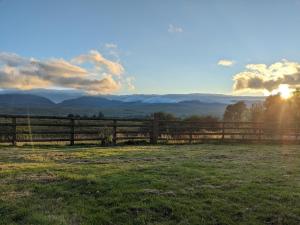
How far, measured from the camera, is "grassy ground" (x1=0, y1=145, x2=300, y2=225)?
604 cm

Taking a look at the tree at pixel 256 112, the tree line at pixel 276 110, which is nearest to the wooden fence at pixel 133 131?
the tree line at pixel 276 110

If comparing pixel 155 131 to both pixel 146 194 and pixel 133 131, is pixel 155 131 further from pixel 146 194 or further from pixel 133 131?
pixel 146 194

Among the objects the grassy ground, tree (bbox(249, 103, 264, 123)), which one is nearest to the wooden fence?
the grassy ground

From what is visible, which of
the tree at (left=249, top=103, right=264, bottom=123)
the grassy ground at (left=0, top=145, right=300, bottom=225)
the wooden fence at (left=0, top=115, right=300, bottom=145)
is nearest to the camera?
the grassy ground at (left=0, top=145, right=300, bottom=225)

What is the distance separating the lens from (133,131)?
20.2m

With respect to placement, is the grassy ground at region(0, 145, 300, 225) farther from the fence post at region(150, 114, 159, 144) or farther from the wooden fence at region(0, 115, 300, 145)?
the fence post at region(150, 114, 159, 144)

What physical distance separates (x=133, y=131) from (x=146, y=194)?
517 inches

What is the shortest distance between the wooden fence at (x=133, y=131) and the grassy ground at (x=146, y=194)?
7.83m

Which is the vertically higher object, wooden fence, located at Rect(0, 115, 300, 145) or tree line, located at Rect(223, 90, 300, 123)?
tree line, located at Rect(223, 90, 300, 123)

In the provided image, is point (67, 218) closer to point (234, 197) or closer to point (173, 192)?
point (173, 192)

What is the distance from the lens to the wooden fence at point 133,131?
18.0 m

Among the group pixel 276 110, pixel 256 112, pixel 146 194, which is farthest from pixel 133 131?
pixel 256 112

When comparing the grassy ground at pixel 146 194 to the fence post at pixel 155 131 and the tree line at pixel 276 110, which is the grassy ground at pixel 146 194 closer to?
the fence post at pixel 155 131

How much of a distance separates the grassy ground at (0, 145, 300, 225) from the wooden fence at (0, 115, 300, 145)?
7.83 meters
